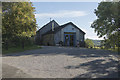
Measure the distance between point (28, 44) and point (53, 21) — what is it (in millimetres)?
19121

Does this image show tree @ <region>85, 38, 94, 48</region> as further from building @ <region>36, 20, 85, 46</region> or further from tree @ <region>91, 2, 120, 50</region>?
tree @ <region>91, 2, 120, 50</region>

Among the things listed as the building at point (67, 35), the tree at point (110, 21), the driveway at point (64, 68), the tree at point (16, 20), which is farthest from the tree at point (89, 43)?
the driveway at point (64, 68)

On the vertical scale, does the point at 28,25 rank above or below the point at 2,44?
above

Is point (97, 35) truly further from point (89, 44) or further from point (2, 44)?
point (2, 44)

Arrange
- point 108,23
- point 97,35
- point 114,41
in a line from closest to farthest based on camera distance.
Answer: point 114,41 → point 108,23 → point 97,35

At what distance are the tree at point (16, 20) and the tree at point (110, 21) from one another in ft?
30.6

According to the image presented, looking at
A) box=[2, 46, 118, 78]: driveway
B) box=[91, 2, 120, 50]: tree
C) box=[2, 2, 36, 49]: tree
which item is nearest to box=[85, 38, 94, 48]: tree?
box=[91, 2, 120, 50]: tree

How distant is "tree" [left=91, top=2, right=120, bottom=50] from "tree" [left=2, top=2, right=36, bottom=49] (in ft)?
30.6

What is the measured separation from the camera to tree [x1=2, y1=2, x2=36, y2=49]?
1584 cm

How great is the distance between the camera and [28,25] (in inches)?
690

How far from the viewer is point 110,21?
14531 mm

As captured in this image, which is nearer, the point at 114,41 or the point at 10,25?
the point at 114,41

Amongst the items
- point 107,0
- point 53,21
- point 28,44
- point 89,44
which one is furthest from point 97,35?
point 53,21

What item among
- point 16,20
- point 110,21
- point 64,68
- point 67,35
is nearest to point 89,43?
point 67,35
